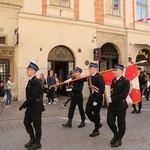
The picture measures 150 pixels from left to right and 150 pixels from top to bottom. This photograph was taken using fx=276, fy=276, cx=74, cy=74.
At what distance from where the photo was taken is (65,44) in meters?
16.8

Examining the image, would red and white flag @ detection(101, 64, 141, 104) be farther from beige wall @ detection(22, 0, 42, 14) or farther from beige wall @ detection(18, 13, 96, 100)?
beige wall @ detection(22, 0, 42, 14)

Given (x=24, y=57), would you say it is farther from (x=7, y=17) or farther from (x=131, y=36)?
(x=131, y=36)

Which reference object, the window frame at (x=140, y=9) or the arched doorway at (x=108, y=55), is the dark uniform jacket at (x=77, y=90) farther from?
the window frame at (x=140, y=9)

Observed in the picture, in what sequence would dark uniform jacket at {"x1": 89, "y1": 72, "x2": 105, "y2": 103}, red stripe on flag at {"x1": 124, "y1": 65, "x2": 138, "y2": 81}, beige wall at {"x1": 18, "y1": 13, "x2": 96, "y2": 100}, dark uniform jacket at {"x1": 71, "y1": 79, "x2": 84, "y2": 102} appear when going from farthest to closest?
beige wall at {"x1": 18, "y1": 13, "x2": 96, "y2": 100} → red stripe on flag at {"x1": 124, "y1": 65, "x2": 138, "y2": 81} → dark uniform jacket at {"x1": 71, "y1": 79, "x2": 84, "y2": 102} → dark uniform jacket at {"x1": 89, "y1": 72, "x2": 105, "y2": 103}

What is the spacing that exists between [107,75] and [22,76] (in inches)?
298

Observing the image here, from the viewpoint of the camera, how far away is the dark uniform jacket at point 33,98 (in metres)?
5.57

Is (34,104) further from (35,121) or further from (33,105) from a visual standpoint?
(35,121)

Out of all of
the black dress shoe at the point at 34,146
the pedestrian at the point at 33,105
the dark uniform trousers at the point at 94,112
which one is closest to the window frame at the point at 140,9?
the dark uniform trousers at the point at 94,112

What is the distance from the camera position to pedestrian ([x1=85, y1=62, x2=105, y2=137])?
6741mm

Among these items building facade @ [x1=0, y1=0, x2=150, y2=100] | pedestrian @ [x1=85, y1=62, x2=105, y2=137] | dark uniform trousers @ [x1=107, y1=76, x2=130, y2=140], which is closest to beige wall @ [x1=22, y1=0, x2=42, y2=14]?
building facade @ [x1=0, y1=0, x2=150, y2=100]

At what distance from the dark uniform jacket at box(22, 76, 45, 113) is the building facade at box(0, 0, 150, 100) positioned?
31.1ft

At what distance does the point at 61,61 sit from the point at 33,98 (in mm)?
11718

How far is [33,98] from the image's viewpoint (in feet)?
18.2

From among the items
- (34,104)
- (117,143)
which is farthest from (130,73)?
(34,104)
